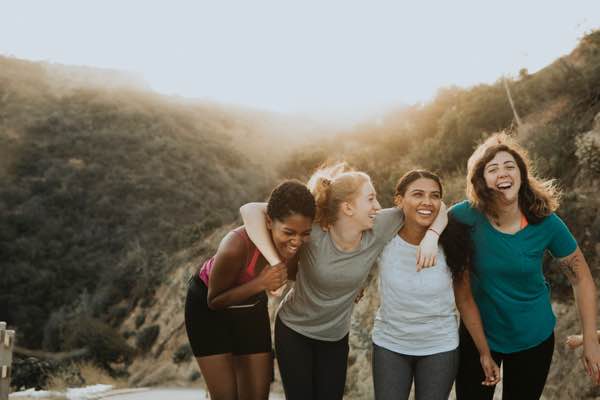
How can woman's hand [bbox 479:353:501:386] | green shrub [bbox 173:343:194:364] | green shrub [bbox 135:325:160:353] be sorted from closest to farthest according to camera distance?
woman's hand [bbox 479:353:501:386]
green shrub [bbox 173:343:194:364]
green shrub [bbox 135:325:160:353]

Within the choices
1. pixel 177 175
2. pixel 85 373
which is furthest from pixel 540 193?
pixel 177 175

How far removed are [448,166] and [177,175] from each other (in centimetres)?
2156

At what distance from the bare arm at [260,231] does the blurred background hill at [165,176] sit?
16.3 feet

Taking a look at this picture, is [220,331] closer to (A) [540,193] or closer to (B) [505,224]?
(B) [505,224]

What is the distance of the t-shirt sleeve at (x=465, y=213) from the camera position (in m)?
3.66

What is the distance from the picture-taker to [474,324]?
352cm

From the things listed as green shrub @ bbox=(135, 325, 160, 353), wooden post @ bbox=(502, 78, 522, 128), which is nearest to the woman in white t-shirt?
wooden post @ bbox=(502, 78, 522, 128)

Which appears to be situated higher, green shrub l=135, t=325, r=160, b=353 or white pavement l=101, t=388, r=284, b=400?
white pavement l=101, t=388, r=284, b=400

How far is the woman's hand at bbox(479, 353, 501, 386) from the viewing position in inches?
137

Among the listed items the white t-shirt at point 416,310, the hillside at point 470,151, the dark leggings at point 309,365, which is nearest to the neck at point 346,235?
the white t-shirt at point 416,310

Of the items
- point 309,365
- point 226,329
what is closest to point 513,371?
point 309,365

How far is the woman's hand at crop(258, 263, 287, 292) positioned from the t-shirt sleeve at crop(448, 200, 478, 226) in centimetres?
110

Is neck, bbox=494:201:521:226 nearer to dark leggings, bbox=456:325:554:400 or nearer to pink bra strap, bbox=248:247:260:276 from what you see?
dark leggings, bbox=456:325:554:400

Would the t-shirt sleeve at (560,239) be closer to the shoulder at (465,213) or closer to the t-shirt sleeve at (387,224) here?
the shoulder at (465,213)
